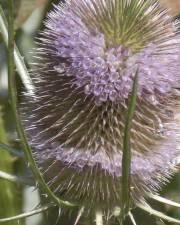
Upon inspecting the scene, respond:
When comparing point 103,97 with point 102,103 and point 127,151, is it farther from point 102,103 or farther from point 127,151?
point 127,151

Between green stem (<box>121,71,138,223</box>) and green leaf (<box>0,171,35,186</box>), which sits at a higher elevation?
green stem (<box>121,71,138,223</box>)

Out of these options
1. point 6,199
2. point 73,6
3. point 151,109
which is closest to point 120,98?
point 151,109

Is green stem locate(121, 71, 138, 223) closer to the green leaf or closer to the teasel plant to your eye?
the teasel plant

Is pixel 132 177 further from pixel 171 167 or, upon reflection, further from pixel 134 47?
pixel 134 47

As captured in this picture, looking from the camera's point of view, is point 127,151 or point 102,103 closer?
point 127,151

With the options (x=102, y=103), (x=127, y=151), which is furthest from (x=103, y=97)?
(x=127, y=151)

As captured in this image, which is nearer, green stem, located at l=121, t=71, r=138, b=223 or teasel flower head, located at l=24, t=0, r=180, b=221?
green stem, located at l=121, t=71, r=138, b=223

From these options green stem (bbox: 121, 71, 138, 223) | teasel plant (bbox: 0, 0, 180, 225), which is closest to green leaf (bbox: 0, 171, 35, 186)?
teasel plant (bbox: 0, 0, 180, 225)
